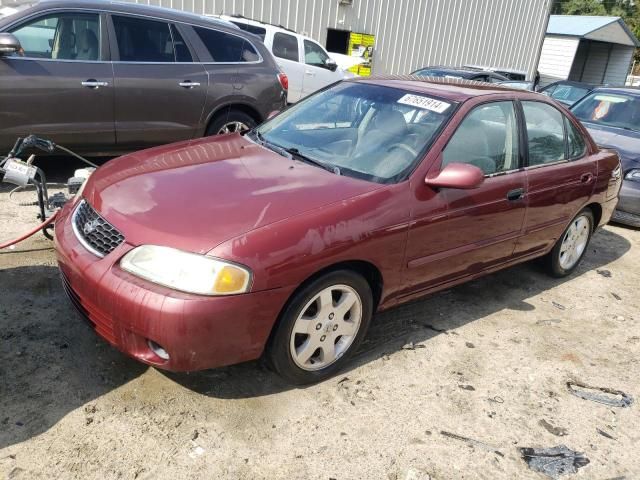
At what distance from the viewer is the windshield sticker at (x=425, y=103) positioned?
3.59m

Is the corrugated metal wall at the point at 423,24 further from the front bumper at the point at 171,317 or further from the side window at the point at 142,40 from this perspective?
the front bumper at the point at 171,317

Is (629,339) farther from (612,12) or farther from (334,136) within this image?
(612,12)

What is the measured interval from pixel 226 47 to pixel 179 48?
0.59 m

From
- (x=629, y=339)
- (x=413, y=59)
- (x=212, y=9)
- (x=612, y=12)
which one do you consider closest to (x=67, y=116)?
(x=629, y=339)

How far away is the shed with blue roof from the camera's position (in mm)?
29719

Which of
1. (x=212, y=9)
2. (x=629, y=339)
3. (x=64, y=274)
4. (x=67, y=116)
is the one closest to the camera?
(x=64, y=274)

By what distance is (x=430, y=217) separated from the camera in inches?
129

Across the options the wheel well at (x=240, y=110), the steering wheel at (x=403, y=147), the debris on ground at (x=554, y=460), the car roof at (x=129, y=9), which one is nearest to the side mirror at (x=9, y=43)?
the car roof at (x=129, y=9)

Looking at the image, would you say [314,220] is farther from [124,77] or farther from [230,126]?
[230,126]

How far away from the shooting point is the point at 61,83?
5.44 metres

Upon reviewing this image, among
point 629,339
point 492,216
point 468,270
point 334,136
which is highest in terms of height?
point 334,136

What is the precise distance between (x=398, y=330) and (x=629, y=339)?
5.69 feet

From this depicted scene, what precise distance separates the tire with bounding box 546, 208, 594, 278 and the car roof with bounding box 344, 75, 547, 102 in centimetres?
116

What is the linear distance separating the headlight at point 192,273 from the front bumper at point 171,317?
3cm
